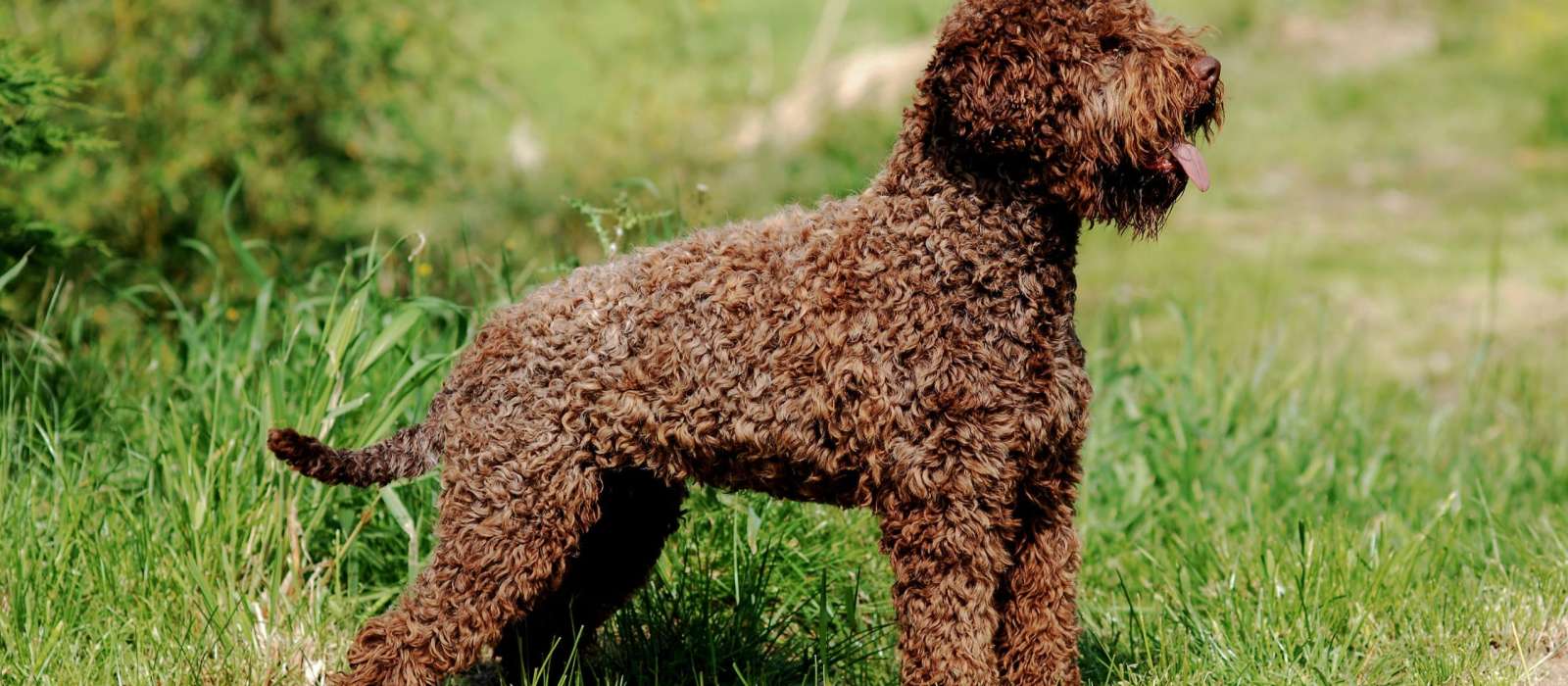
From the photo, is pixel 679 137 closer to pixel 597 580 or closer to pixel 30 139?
pixel 30 139

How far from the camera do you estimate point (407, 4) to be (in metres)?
7.62

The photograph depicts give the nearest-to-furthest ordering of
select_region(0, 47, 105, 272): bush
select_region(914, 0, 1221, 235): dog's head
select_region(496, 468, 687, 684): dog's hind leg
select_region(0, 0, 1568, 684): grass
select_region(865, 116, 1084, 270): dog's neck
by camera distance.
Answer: select_region(914, 0, 1221, 235): dog's head → select_region(865, 116, 1084, 270): dog's neck → select_region(496, 468, 687, 684): dog's hind leg → select_region(0, 0, 1568, 684): grass → select_region(0, 47, 105, 272): bush

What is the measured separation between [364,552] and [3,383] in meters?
1.17

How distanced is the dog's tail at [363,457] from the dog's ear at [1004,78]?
133cm

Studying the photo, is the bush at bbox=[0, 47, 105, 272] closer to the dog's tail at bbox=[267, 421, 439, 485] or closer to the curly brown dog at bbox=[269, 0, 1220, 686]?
the dog's tail at bbox=[267, 421, 439, 485]

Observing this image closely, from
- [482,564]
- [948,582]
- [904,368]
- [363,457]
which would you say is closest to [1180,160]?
[904,368]

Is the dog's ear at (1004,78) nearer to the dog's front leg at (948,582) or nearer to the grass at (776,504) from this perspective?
the dog's front leg at (948,582)

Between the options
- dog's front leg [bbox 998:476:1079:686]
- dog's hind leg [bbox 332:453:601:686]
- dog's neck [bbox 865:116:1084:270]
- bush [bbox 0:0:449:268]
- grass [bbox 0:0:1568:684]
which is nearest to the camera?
dog's neck [bbox 865:116:1084:270]

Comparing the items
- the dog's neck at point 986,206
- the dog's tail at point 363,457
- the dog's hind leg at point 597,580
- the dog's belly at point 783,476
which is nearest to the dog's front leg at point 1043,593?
the dog's belly at point 783,476

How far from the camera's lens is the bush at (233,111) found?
6578 millimetres

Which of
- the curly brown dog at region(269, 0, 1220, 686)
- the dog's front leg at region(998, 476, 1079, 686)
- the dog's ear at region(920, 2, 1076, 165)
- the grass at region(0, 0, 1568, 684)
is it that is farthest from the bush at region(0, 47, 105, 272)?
the dog's front leg at region(998, 476, 1079, 686)

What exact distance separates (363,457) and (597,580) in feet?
2.06

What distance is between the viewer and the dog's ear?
286cm

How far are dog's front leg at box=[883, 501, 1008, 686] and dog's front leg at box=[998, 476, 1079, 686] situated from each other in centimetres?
23
